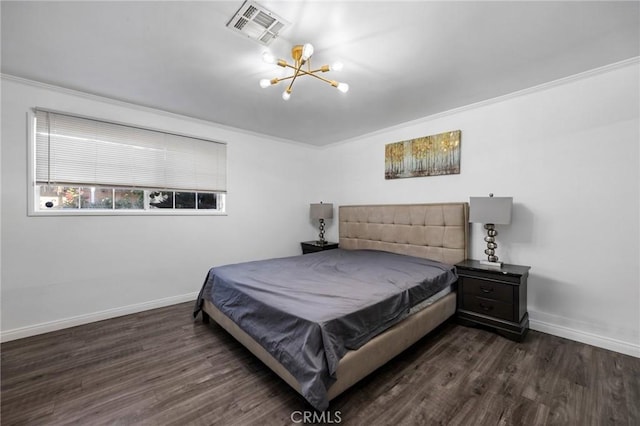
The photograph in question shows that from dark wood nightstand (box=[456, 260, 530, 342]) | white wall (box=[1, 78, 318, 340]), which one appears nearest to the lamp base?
dark wood nightstand (box=[456, 260, 530, 342])

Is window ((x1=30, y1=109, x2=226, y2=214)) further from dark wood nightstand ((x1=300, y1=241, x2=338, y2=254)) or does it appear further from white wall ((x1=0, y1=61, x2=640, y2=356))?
dark wood nightstand ((x1=300, y1=241, x2=338, y2=254))

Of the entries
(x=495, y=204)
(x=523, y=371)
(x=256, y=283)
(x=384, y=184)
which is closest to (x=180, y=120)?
(x=256, y=283)

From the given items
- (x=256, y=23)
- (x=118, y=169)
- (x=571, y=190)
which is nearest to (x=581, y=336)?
(x=571, y=190)

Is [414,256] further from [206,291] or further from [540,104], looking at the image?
[206,291]

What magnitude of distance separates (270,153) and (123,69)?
7.64ft

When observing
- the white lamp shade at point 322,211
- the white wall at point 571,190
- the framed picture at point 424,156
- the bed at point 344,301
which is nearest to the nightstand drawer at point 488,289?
the bed at point 344,301

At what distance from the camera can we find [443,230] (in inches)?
124

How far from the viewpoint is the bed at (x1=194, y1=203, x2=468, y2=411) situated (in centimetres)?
153

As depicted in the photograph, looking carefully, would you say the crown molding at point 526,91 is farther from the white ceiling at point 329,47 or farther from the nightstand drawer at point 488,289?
the nightstand drawer at point 488,289

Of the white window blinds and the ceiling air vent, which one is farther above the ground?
the ceiling air vent

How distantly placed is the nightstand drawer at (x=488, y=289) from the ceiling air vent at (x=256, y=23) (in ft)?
9.46

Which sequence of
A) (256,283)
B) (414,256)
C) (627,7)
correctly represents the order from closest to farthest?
(627,7) < (256,283) < (414,256)

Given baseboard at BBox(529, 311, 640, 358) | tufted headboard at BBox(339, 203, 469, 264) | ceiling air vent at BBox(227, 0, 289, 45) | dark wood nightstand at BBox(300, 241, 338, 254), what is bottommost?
baseboard at BBox(529, 311, 640, 358)

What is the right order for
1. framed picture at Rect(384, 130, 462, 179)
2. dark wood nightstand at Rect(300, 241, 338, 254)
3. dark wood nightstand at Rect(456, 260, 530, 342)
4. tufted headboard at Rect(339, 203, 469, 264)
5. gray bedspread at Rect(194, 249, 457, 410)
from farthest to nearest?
dark wood nightstand at Rect(300, 241, 338, 254)
framed picture at Rect(384, 130, 462, 179)
tufted headboard at Rect(339, 203, 469, 264)
dark wood nightstand at Rect(456, 260, 530, 342)
gray bedspread at Rect(194, 249, 457, 410)
